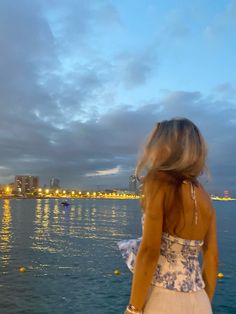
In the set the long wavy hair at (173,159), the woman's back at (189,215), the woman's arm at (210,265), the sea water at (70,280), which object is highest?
the long wavy hair at (173,159)

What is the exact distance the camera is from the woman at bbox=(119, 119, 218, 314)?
3395 millimetres

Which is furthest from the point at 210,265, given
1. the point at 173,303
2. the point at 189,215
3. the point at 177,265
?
the point at 189,215

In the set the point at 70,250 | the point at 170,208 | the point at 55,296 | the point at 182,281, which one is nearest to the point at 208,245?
the point at 182,281

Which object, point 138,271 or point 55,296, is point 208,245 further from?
point 55,296

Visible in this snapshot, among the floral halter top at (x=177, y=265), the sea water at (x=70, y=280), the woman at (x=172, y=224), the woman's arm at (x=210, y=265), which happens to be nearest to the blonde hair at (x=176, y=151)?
the woman at (x=172, y=224)

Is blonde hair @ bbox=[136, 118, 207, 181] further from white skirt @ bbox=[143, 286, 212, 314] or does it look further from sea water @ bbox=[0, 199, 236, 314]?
sea water @ bbox=[0, 199, 236, 314]

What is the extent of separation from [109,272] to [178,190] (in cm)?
2883

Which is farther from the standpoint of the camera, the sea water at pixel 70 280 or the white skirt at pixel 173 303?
the sea water at pixel 70 280

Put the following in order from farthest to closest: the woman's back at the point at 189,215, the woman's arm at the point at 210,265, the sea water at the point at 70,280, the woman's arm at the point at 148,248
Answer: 1. the sea water at the point at 70,280
2. the woman's arm at the point at 210,265
3. the woman's back at the point at 189,215
4. the woman's arm at the point at 148,248

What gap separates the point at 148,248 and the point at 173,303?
53 cm

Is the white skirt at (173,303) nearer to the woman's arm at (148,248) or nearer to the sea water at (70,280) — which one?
the woman's arm at (148,248)

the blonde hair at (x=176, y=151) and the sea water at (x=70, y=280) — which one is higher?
the blonde hair at (x=176, y=151)

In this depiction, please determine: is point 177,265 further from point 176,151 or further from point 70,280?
point 70,280

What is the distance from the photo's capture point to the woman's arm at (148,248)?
3352 millimetres
